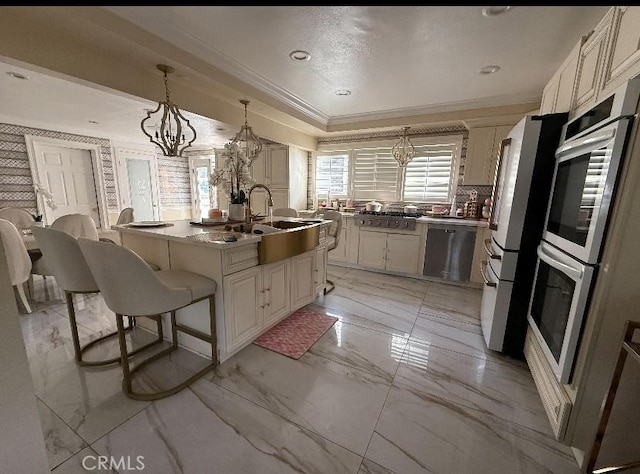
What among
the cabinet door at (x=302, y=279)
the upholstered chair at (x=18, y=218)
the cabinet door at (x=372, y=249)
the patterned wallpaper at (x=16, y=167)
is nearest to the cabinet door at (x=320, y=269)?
the cabinet door at (x=302, y=279)

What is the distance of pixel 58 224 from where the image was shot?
3.03 metres

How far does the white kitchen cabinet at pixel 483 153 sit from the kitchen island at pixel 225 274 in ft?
8.60

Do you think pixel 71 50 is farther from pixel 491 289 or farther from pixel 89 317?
pixel 491 289

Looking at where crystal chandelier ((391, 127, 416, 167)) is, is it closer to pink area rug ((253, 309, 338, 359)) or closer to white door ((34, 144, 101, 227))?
pink area rug ((253, 309, 338, 359))

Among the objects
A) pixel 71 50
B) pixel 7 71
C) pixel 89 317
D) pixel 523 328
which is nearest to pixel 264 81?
pixel 71 50

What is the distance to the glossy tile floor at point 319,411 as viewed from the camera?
55.2 inches

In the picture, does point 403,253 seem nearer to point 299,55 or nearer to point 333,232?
point 333,232

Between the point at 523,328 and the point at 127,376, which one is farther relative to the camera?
the point at 523,328

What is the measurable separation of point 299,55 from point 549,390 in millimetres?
3010

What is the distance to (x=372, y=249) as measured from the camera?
436cm

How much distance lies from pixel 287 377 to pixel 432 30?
270 cm

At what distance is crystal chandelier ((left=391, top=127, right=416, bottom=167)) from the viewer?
4.36m

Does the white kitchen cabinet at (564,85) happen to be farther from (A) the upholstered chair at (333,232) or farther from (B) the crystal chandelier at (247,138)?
(B) the crystal chandelier at (247,138)

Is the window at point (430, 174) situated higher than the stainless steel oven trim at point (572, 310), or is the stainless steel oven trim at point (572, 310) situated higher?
the window at point (430, 174)
